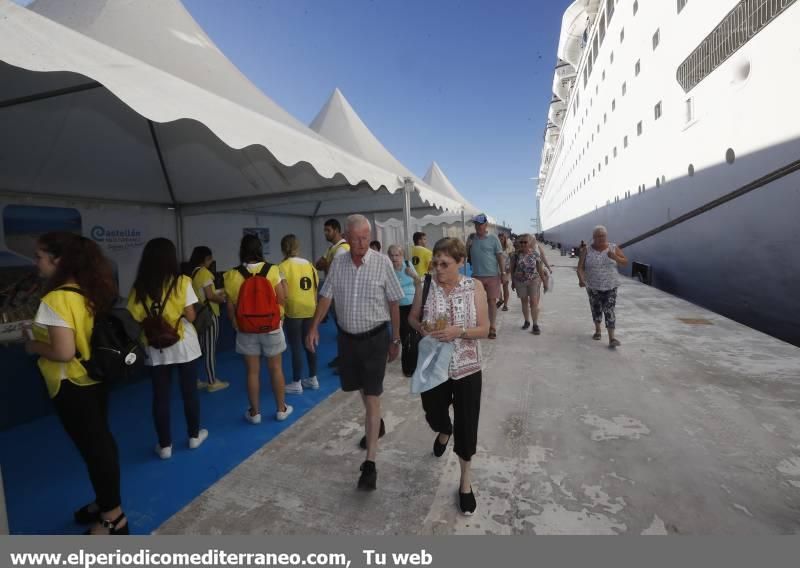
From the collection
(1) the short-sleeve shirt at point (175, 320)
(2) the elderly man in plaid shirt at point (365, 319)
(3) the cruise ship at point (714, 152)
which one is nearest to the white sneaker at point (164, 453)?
Result: (1) the short-sleeve shirt at point (175, 320)

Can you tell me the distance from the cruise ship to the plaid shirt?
773cm

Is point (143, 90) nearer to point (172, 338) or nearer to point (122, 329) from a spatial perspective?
point (122, 329)

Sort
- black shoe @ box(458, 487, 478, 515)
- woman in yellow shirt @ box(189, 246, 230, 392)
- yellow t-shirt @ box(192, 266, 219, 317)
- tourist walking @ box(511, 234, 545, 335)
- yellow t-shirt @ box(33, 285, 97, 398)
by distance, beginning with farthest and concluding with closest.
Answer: tourist walking @ box(511, 234, 545, 335) < yellow t-shirt @ box(192, 266, 219, 317) < woman in yellow shirt @ box(189, 246, 230, 392) < black shoe @ box(458, 487, 478, 515) < yellow t-shirt @ box(33, 285, 97, 398)

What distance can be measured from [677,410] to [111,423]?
5.60 m

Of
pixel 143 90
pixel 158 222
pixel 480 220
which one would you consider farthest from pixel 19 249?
pixel 480 220

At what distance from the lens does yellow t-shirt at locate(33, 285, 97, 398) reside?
1880 millimetres

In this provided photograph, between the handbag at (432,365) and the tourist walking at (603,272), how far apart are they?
380 centimetres

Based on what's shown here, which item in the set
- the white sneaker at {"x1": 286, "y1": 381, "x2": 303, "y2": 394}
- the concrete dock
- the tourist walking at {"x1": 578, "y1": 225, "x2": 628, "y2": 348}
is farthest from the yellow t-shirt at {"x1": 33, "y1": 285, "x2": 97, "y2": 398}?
the tourist walking at {"x1": 578, "y1": 225, "x2": 628, "y2": 348}

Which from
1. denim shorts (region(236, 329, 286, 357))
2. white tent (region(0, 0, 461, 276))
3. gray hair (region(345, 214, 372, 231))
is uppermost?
white tent (region(0, 0, 461, 276))

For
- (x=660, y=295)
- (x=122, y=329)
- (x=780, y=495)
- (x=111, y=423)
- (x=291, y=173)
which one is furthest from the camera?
(x=660, y=295)

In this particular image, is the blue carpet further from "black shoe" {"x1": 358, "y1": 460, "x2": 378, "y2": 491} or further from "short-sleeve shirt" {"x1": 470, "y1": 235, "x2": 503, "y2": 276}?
"short-sleeve shirt" {"x1": 470, "y1": 235, "x2": 503, "y2": 276}

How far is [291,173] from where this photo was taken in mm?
6496

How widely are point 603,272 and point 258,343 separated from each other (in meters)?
4.65

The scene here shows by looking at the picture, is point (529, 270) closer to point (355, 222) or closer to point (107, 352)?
point (355, 222)
